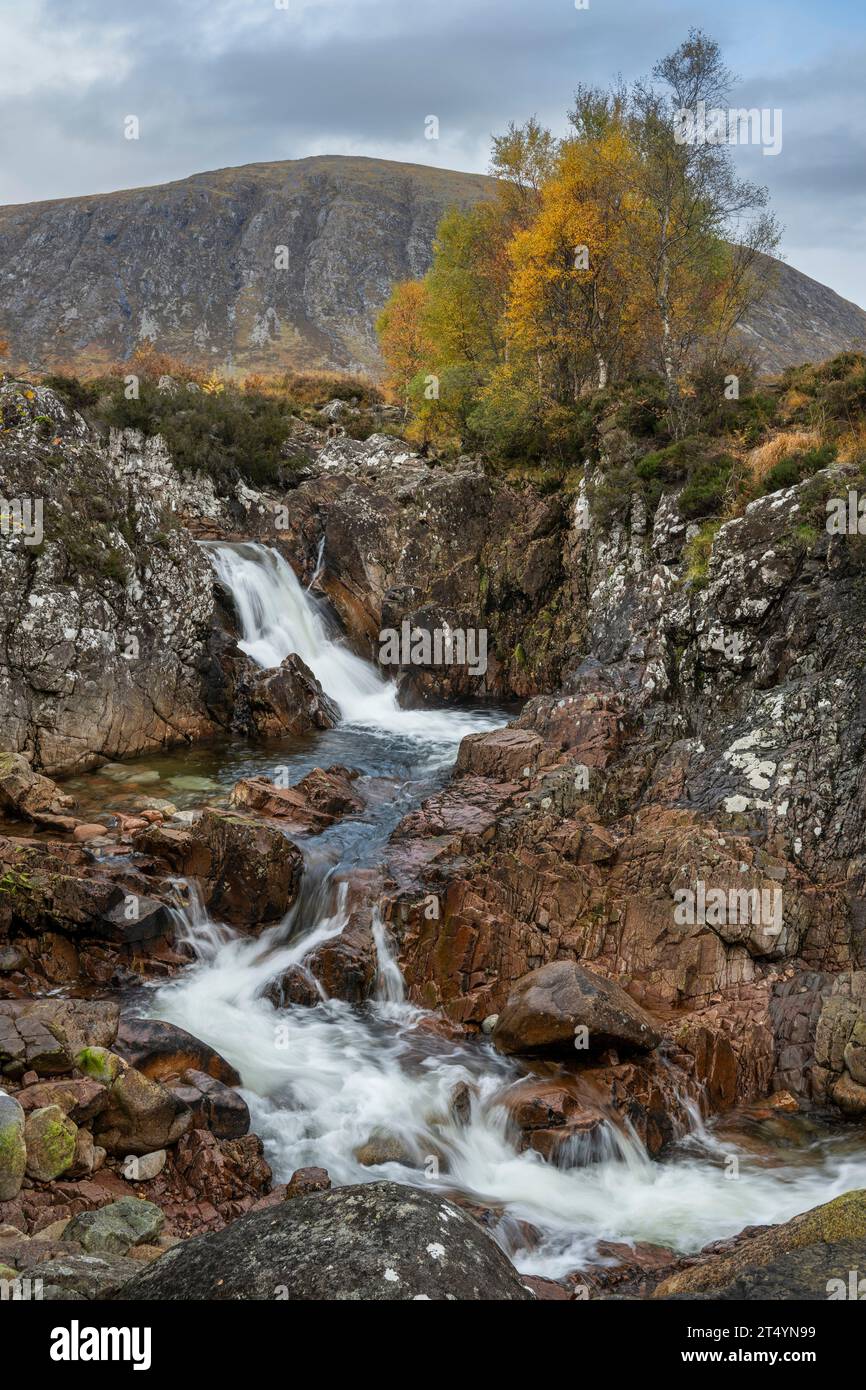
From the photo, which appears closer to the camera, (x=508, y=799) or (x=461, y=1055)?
(x=461, y=1055)

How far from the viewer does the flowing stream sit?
937 cm

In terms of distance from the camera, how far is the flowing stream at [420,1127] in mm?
9367

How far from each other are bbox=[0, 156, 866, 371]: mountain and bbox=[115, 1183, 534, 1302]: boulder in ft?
372

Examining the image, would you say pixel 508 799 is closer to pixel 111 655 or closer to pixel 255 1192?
pixel 255 1192

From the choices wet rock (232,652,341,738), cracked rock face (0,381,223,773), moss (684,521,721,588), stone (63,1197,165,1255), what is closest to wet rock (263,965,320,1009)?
stone (63,1197,165,1255)

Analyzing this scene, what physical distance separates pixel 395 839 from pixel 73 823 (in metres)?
5.89

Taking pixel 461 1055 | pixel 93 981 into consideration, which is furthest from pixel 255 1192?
pixel 93 981

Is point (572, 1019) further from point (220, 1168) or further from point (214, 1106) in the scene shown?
point (220, 1168)

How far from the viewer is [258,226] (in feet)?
553

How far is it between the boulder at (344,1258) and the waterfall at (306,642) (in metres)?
19.6

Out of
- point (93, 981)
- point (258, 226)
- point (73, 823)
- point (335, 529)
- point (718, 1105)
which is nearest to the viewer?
point (718, 1105)

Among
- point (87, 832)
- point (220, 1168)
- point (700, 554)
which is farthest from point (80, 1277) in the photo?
point (700, 554)

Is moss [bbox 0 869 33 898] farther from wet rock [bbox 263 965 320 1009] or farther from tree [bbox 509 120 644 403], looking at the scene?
tree [bbox 509 120 644 403]

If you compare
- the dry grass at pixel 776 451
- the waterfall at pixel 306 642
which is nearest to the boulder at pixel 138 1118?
the waterfall at pixel 306 642
